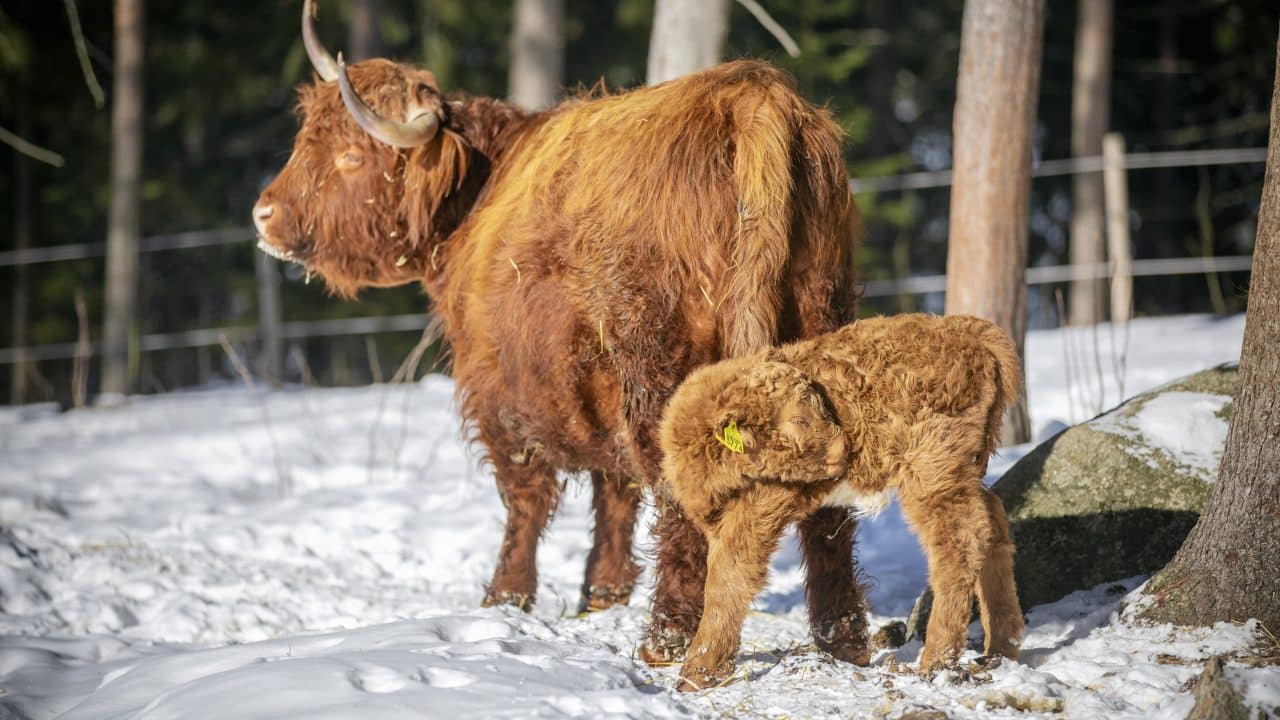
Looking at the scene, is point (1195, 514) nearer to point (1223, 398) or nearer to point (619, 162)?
point (1223, 398)

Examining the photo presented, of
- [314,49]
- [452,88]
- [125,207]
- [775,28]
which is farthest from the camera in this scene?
[452,88]

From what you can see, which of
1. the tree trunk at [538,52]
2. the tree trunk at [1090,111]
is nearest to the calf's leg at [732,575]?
the tree trunk at [538,52]

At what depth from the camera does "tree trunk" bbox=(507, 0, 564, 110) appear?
37.7 ft

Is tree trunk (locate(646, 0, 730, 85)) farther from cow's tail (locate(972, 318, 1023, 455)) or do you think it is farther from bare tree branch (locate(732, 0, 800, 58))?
cow's tail (locate(972, 318, 1023, 455))

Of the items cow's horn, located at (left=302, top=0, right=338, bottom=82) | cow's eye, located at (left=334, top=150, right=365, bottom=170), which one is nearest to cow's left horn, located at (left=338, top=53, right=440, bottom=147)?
cow's eye, located at (left=334, top=150, right=365, bottom=170)

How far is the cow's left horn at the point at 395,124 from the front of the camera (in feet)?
14.7

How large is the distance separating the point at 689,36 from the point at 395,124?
3039 millimetres

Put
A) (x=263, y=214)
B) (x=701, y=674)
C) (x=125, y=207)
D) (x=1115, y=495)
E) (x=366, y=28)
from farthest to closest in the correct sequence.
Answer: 1. (x=366, y=28)
2. (x=125, y=207)
3. (x=263, y=214)
4. (x=1115, y=495)
5. (x=701, y=674)

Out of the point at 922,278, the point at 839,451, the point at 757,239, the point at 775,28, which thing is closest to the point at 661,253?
the point at 757,239

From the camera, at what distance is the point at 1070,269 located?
34.4 feet

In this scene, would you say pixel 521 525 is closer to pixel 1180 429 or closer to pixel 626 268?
pixel 626 268

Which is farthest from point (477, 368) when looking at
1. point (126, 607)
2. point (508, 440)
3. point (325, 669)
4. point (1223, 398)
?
point (1223, 398)

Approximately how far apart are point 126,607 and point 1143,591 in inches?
173

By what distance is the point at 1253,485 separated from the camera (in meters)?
3.26
